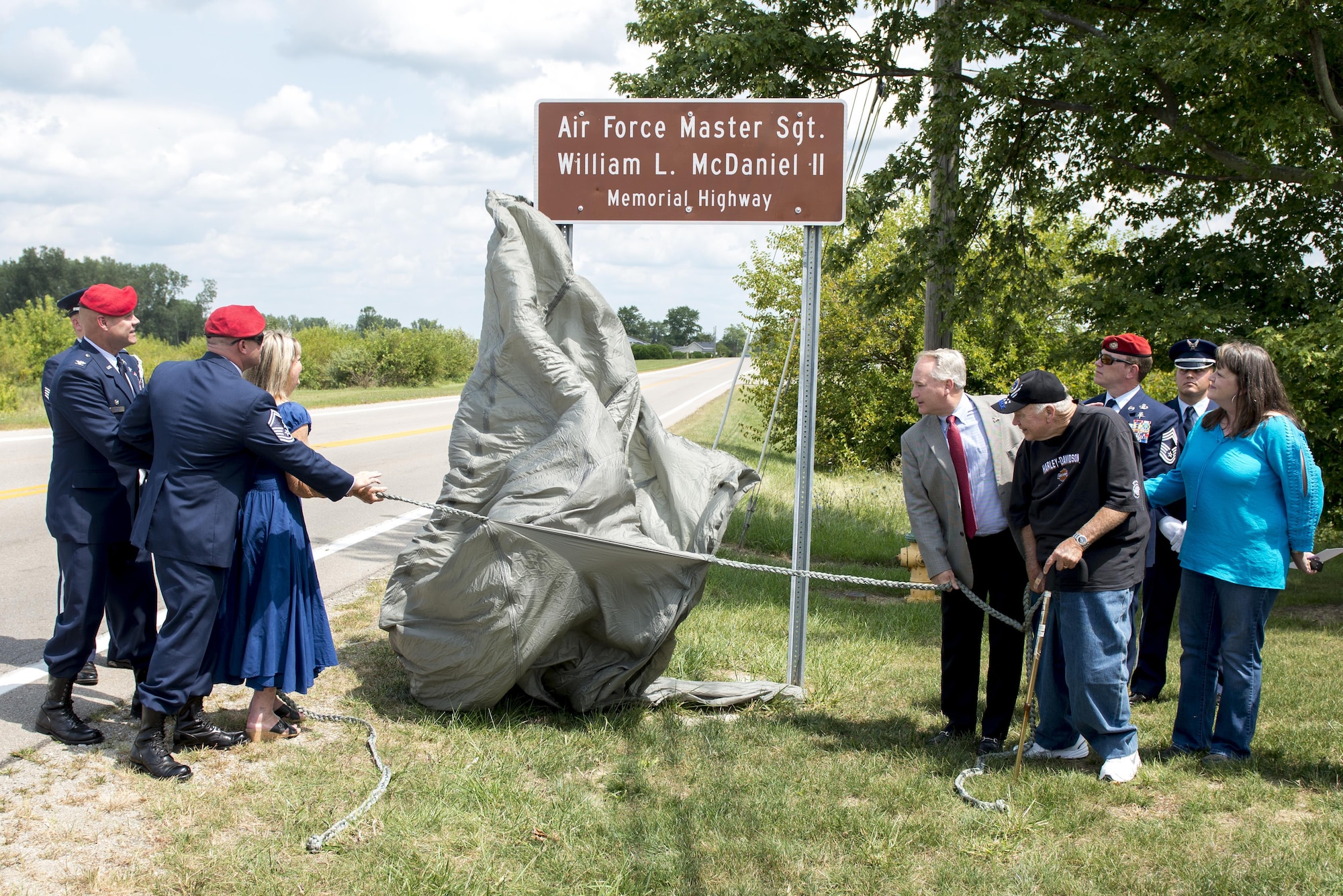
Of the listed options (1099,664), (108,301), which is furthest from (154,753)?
(1099,664)

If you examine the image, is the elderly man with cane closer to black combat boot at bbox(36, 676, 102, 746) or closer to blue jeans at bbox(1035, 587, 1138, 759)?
blue jeans at bbox(1035, 587, 1138, 759)

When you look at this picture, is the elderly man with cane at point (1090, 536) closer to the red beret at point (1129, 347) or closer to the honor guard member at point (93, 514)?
the red beret at point (1129, 347)

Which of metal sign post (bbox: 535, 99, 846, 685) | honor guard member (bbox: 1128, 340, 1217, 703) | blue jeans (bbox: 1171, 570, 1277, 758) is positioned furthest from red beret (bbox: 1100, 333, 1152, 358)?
metal sign post (bbox: 535, 99, 846, 685)

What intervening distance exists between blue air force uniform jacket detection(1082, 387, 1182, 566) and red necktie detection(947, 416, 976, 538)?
122 cm

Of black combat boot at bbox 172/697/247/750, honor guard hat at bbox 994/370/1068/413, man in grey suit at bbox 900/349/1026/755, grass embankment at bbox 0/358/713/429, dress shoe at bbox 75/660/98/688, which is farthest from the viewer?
grass embankment at bbox 0/358/713/429

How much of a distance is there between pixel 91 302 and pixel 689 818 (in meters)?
3.50

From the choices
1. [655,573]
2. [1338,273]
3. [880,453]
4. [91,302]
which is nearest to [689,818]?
[655,573]

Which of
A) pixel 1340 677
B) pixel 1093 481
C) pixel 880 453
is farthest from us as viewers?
pixel 880 453

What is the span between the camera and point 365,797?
397cm

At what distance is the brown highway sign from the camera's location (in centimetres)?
549

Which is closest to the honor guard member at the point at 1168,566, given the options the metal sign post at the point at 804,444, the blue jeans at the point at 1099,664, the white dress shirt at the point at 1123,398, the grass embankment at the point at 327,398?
the white dress shirt at the point at 1123,398

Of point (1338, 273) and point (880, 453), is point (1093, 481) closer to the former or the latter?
point (1338, 273)

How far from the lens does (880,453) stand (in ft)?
57.5

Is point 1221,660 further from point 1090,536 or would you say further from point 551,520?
point 551,520
